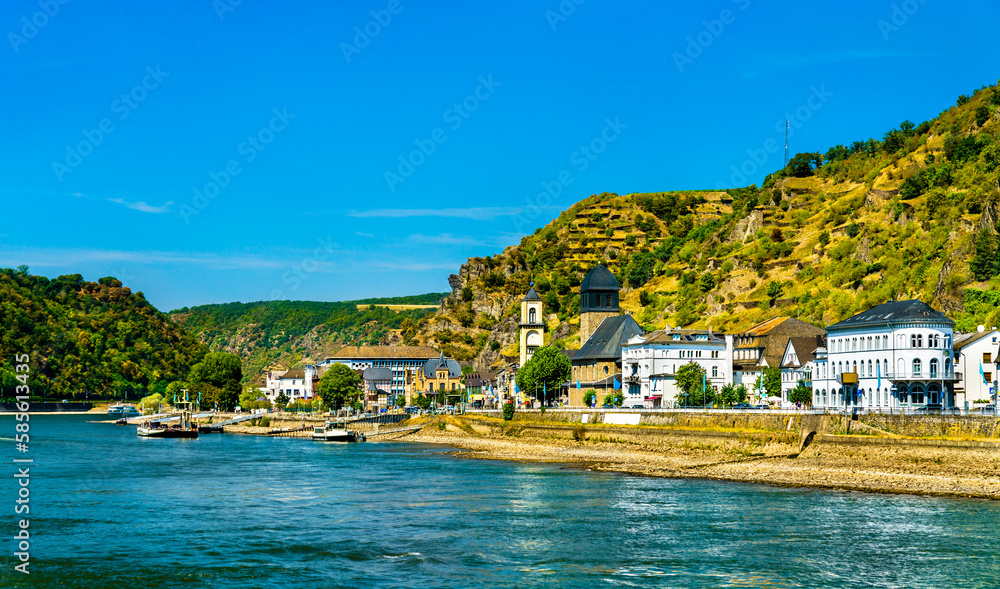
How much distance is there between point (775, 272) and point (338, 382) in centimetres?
6088

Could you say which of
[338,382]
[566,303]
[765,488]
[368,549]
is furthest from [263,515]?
[566,303]

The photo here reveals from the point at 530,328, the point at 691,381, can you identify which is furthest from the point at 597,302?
the point at 691,381

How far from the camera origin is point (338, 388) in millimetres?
135375

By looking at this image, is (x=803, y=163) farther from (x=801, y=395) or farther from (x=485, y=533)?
(x=485, y=533)

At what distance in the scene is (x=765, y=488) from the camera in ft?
173

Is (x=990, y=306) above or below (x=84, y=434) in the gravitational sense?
above

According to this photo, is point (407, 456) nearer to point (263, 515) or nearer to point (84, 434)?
point (263, 515)

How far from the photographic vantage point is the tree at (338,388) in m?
135

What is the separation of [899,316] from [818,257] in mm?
66483

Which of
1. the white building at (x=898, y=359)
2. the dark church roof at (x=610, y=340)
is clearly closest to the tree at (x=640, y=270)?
the dark church roof at (x=610, y=340)

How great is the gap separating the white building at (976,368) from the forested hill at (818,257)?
15.2 m

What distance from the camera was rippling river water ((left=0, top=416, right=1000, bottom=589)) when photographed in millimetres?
32344

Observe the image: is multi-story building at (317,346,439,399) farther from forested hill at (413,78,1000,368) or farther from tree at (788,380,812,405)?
tree at (788,380,812,405)

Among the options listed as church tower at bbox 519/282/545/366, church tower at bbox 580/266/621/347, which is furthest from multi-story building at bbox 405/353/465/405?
church tower at bbox 580/266/621/347
